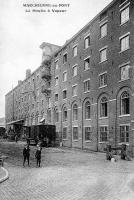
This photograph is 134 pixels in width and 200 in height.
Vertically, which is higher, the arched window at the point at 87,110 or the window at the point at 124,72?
the window at the point at 124,72

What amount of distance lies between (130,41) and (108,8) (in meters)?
5.80

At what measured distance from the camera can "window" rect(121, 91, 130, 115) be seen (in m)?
25.9

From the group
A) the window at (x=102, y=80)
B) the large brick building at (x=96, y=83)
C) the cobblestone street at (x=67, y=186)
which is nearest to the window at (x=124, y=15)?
the large brick building at (x=96, y=83)

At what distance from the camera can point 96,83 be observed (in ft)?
101

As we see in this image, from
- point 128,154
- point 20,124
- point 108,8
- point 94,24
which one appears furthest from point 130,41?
point 20,124

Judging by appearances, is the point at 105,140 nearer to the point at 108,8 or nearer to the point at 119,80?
the point at 119,80

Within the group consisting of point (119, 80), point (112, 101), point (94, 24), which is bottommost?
point (112, 101)

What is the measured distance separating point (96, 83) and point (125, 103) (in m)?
5.54

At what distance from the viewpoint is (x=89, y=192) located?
10.7m

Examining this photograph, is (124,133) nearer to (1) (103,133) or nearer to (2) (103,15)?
(1) (103,133)

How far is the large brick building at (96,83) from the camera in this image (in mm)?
25984

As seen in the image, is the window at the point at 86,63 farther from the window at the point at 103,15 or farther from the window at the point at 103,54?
the window at the point at 103,15

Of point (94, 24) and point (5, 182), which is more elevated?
point (94, 24)

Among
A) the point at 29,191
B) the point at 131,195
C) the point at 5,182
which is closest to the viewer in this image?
the point at 131,195
